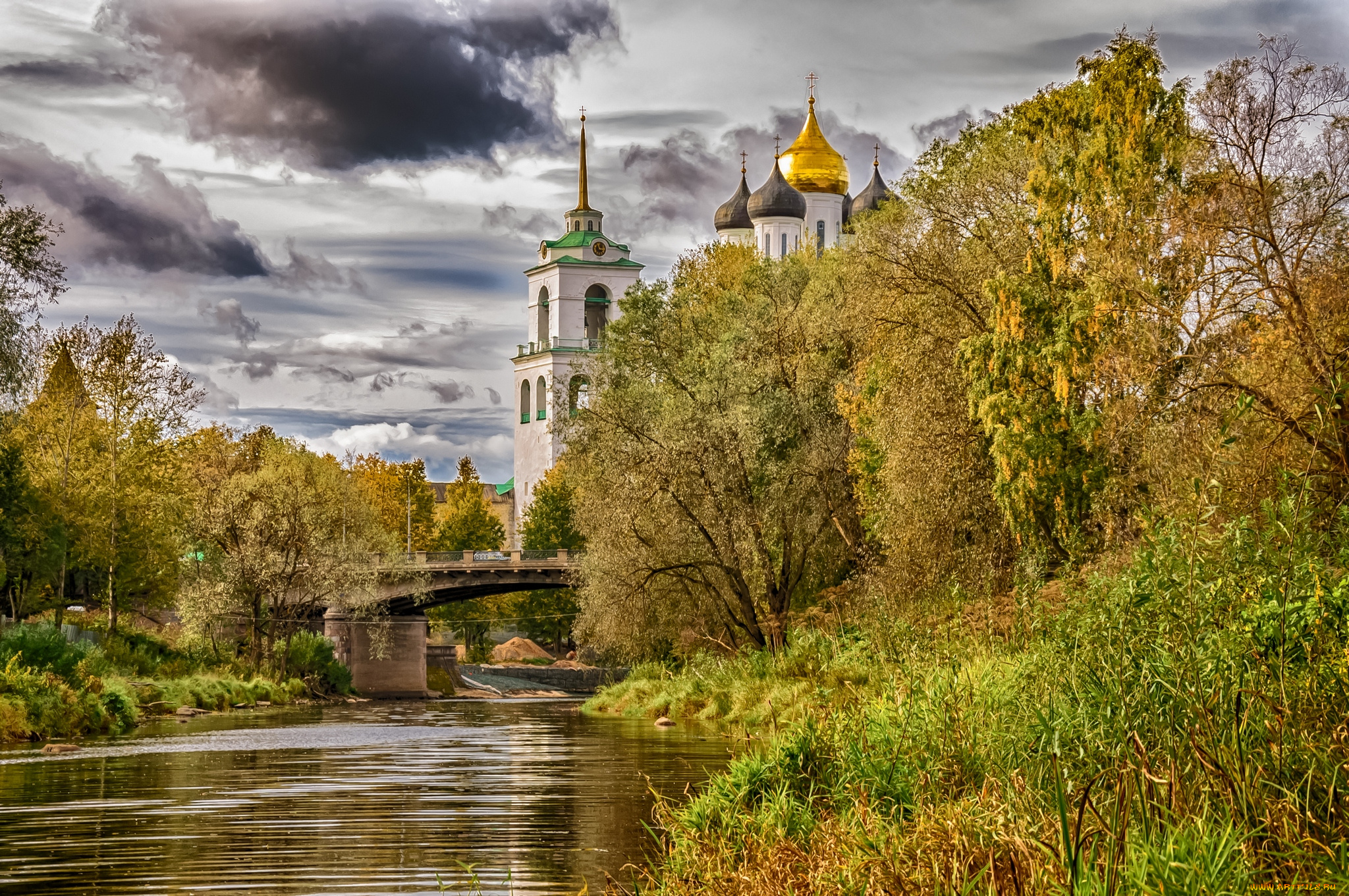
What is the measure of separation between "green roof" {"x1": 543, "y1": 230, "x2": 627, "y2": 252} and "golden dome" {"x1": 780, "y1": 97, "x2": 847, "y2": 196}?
1444cm

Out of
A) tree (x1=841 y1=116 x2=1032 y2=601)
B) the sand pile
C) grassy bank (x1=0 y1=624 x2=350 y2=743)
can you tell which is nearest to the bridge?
grassy bank (x1=0 y1=624 x2=350 y2=743)

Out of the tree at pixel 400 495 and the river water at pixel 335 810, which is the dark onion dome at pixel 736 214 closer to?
the tree at pixel 400 495

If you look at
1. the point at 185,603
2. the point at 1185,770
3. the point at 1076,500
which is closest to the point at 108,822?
the point at 1185,770

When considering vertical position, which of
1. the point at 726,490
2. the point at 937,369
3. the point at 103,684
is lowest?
the point at 103,684

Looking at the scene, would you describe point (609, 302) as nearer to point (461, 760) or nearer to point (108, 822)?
point (461, 760)

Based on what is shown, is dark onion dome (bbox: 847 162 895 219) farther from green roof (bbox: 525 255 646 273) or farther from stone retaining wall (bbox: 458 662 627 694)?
stone retaining wall (bbox: 458 662 627 694)

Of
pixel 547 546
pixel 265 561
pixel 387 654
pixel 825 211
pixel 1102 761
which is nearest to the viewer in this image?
pixel 1102 761

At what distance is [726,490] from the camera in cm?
3162

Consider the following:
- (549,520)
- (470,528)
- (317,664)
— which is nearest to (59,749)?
(317,664)

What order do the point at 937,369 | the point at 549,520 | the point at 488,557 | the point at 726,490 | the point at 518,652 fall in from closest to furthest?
the point at 937,369 < the point at 726,490 < the point at 488,557 < the point at 518,652 < the point at 549,520

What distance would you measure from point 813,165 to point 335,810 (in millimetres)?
86565

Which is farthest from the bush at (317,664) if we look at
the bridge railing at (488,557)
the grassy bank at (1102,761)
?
the grassy bank at (1102,761)

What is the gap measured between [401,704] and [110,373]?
14.8 m

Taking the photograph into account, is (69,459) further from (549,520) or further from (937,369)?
(549,520)
